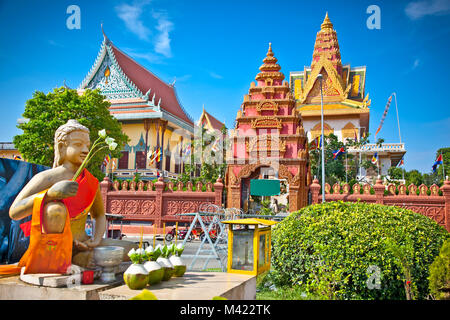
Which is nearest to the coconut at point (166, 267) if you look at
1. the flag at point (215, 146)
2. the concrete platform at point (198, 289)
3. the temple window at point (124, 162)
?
the concrete platform at point (198, 289)

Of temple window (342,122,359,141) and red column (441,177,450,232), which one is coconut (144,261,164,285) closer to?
red column (441,177,450,232)

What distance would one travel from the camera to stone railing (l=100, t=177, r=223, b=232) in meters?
18.1

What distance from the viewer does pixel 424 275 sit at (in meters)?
4.98

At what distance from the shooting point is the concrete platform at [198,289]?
291 cm

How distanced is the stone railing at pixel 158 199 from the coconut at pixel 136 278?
47.7 feet

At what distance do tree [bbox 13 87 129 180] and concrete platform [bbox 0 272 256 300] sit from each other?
15247mm

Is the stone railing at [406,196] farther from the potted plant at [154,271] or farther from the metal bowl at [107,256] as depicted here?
the metal bowl at [107,256]

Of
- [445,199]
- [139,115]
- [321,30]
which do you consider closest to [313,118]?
[321,30]

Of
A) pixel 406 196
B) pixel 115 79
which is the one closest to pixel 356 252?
pixel 406 196

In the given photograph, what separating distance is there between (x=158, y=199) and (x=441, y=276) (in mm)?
15654

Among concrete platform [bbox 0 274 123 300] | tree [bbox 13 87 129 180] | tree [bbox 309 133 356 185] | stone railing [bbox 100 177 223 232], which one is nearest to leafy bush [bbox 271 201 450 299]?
concrete platform [bbox 0 274 123 300]

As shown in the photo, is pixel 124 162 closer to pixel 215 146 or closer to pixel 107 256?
pixel 215 146

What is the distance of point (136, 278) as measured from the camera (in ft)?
10.2

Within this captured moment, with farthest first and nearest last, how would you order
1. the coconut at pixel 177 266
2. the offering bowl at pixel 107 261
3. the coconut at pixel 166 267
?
1. the coconut at pixel 177 266
2. the coconut at pixel 166 267
3. the offering bowl at pixel 107 261
